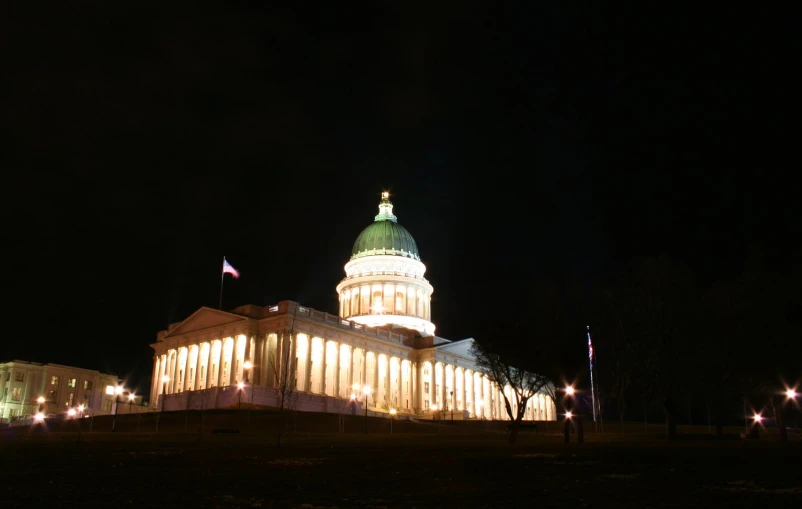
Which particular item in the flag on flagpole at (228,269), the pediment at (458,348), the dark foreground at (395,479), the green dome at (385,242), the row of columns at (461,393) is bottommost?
the dark foreground at (395,479)

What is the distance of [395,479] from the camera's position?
1895cm

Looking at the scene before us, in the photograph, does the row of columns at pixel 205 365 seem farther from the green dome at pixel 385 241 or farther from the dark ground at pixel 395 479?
the dark ground at pixel 395 479

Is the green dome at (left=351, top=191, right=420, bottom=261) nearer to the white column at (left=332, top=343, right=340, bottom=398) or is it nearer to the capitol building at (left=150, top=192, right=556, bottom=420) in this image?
the capitol building at (left=150, top=192, right=556, bottom=420)

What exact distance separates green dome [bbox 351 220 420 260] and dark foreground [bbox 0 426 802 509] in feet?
348

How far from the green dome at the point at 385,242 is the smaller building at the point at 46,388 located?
5440cm

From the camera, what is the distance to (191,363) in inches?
3738

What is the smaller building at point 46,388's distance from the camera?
4998 inches

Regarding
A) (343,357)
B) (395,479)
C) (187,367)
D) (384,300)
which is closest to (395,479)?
(395,479)

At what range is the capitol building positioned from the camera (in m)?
80.0

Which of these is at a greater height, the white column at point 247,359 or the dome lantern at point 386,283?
the dome lantern at point 386,283

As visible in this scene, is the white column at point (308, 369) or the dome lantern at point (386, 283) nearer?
the white column at point (308, 369)

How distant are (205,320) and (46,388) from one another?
59573mm

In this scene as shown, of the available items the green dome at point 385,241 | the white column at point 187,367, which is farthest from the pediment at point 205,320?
the green dome at point 385,241

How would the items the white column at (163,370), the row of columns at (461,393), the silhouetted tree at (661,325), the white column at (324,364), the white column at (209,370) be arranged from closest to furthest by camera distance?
the silhouetted tree at (661,325) < the white column at (324,364) < the white column at (209,370) < the white column at (163,370) < the row of columns at (461,393)
